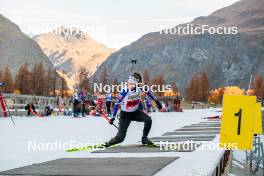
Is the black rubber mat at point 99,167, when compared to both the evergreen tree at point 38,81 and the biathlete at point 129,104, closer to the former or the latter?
the biathlete at point 129,104

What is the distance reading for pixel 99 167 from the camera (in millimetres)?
7605

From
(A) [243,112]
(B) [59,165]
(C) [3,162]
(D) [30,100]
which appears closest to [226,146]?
(A) [243,112]

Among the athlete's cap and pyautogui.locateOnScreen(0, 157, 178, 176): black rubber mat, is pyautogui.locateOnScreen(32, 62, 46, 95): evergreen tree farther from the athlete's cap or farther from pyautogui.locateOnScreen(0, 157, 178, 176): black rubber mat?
pyautogui.locateOnScreen(0, 157, 178, 176): black rubber mat

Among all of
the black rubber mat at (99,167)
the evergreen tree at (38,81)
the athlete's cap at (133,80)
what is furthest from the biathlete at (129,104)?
the evergreen tree at (38,81)

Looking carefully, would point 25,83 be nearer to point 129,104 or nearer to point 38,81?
point 38,81

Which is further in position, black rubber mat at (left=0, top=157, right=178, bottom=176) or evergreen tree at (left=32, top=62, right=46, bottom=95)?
evergreen tree at (left=32, top=62, right=46, bottom=95)

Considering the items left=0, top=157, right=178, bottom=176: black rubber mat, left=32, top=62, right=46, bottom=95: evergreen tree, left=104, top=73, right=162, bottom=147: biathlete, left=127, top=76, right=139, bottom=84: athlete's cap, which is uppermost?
left=32, top=62, right=46, bottom=95: evergreen tree

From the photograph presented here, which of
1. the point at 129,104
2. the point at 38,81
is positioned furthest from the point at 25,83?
the point at 129,104

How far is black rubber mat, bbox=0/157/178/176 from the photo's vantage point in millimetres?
6863

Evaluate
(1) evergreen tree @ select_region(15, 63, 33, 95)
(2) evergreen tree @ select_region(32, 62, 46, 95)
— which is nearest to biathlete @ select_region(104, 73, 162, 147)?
(2) evergreen tree @ select_region(32, 62, 46, 95)

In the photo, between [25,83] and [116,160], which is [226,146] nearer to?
[116,160]

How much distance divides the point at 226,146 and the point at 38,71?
473 feet

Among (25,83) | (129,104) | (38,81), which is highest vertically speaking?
(38,81)

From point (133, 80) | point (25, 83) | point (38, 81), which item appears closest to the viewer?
point (133, 80)
